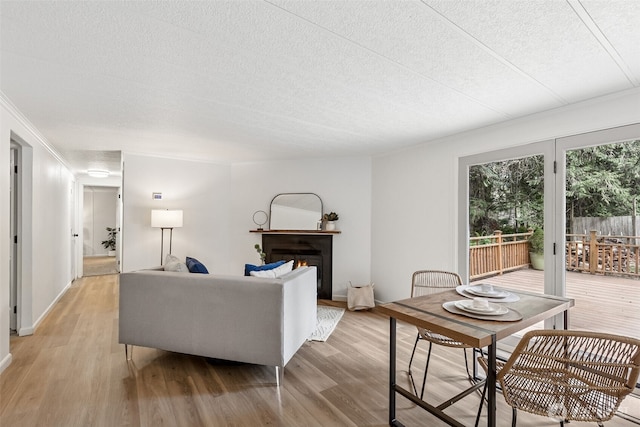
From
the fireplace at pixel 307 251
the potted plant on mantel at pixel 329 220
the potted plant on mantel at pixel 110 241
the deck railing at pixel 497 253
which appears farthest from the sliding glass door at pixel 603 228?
the potted plant on mantel at pixel 110 241

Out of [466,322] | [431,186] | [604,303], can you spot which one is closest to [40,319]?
[466,322]

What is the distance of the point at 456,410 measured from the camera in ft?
6.72

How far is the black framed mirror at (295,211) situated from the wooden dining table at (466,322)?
9.54 feet

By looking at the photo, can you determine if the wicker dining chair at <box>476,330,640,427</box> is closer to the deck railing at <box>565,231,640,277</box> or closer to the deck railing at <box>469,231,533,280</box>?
the deck railing at <box>565,231,640,277</box>

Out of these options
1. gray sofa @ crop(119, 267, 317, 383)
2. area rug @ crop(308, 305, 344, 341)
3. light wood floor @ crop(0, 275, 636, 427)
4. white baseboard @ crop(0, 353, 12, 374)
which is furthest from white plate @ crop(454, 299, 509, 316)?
white baseboard @ crop(0, 353, 12, 374)

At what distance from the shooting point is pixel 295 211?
4988 mm

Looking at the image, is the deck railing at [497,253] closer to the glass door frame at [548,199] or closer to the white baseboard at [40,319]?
the glass door frame at [548,199]

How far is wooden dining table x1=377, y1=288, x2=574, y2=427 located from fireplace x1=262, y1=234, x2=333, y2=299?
2.72m

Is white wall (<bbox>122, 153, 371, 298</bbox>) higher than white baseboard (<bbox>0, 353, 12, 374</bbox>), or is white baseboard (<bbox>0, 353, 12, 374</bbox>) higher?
white wall (<bbox>122, 153, 371, 298</bbox>)

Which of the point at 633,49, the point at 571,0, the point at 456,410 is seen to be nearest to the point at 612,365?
the point at 456,410

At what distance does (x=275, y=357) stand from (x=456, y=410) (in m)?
1.26

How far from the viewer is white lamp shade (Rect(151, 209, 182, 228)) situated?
4.29 m

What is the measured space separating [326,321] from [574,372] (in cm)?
263

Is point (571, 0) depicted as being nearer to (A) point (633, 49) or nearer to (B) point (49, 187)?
(A) point (633, 49)
